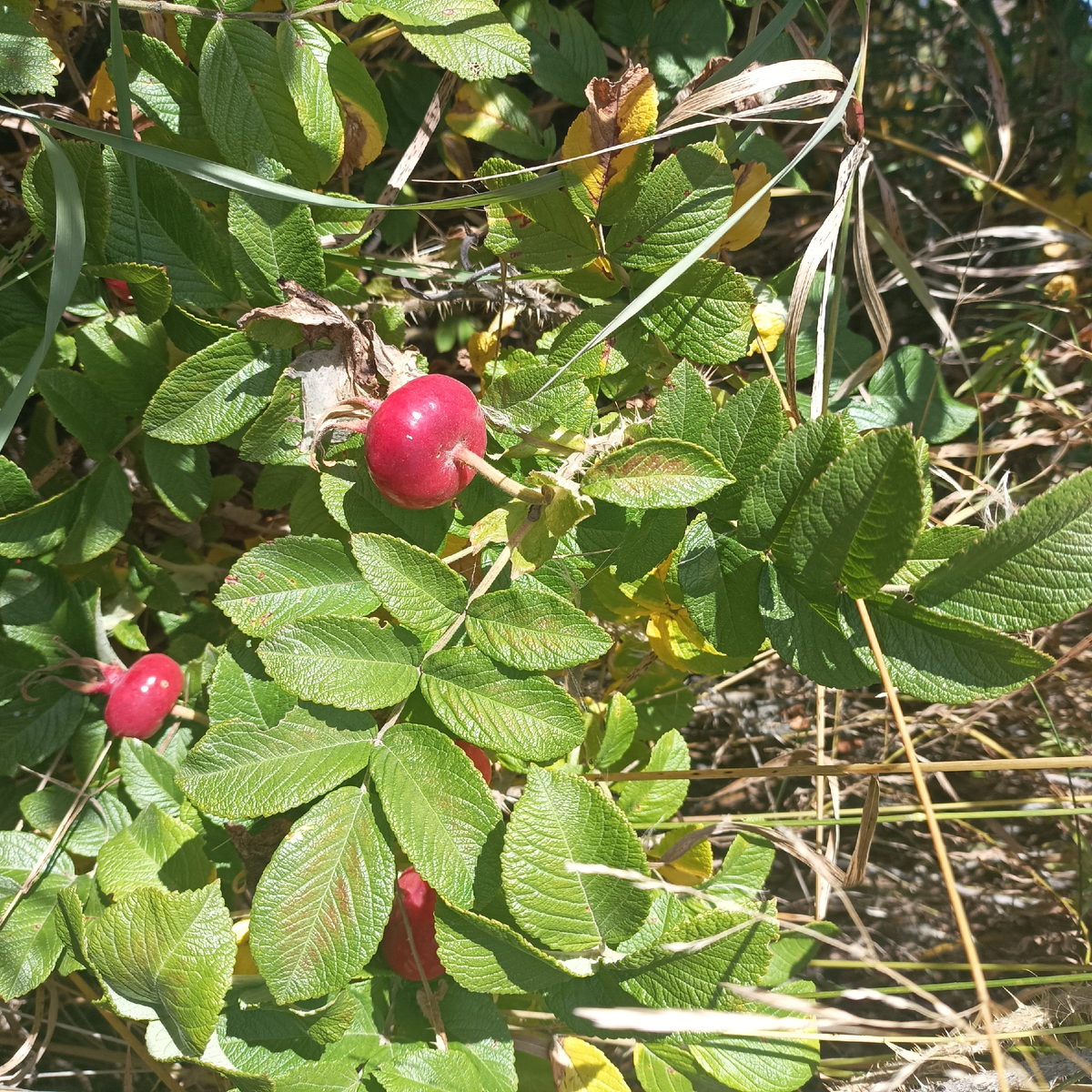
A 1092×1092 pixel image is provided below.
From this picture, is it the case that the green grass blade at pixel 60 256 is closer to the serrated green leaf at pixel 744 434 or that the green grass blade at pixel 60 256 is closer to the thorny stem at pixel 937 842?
the serrated green leaf at pixel 744 434

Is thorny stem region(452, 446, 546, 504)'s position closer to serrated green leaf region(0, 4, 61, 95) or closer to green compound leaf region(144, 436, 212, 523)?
green compound leaf region(144, 436, 212, 523)

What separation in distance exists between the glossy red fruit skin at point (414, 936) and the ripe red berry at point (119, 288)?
99 cm

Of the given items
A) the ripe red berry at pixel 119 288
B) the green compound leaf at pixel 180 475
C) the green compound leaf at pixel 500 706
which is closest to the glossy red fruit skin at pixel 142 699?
the green compound leaf at pixel 180 475

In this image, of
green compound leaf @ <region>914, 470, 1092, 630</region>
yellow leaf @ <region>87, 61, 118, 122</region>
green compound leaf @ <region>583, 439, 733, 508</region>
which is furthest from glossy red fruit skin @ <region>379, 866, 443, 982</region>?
yellow leaf @ <region>87, 61, 118, 122</region>

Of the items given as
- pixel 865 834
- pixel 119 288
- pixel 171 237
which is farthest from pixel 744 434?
pixel 119 288

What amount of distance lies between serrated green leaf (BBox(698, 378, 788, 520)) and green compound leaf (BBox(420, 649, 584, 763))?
12.9 inches

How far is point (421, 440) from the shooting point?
907mm

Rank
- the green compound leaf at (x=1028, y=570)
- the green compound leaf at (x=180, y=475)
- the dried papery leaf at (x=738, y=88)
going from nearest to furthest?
the green compound leaf at (x=1028, y=570)
the dried papery leaf at (x=738, y=88)
the green compound leaf at (x=180, y=475)

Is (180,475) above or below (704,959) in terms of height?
above

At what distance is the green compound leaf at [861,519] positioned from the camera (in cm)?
84

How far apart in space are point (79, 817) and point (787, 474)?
117 cm

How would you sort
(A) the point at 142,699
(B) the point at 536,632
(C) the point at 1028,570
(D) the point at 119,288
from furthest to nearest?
(D) the point at 119,288, (A) the point at 142,699, (B) the point at 536,632, (C) the point at 1028,570

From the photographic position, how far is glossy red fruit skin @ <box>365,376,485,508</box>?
908 mm

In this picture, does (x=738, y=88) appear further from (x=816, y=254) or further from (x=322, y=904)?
(x=322, y=904)
